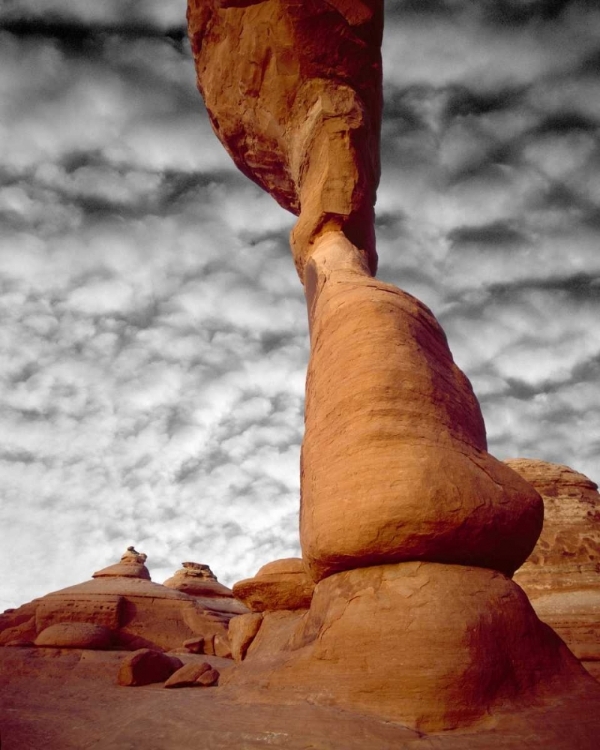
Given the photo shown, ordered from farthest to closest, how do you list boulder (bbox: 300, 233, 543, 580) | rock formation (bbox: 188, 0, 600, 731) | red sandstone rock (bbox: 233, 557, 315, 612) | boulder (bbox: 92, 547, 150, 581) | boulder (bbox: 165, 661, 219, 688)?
boulder (bbox: 92, 547, 150, 581) < red sandstone rock (bbox: 233, 557, 315, 612) < boulder (bbox: 165, 661, 219, 688) < boulder (bbox: 300, 233, 543, 580) < rock formation (bbox: 188, 0, 600, 731)

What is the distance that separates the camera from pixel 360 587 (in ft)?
11.4

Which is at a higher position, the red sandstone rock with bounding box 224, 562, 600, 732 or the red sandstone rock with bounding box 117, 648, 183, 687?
the red sandstone rock with bounding box 224, 562, 600, 732

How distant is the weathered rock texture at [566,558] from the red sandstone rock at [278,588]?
701 centimetres

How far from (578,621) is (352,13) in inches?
478

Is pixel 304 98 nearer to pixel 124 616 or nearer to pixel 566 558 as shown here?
pixel 124 616

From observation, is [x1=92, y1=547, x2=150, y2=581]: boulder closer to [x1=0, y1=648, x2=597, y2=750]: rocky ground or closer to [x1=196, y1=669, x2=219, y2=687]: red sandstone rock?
[x1=196, y1=669, x2=219, y2=687]: red sandstone rock

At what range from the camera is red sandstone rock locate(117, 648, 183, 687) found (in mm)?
6211

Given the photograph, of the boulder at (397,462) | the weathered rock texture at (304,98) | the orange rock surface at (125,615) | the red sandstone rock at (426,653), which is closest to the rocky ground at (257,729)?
the red sandstone rock at (426,653)

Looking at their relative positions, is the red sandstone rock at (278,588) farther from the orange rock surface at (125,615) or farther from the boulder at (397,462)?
the orange rock surface at (125,615)

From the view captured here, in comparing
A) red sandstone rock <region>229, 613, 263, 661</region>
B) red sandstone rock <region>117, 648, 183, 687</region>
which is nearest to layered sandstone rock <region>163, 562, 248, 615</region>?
red sandstone rock <region>117, 648, 183, 687</region>

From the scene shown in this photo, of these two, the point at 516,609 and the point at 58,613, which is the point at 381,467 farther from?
the point at 58,613

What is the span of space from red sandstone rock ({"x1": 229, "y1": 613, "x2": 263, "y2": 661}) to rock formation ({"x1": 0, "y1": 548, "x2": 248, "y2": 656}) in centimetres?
465

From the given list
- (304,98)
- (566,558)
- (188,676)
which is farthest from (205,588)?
(304,98)

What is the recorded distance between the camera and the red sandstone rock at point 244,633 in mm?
6188
